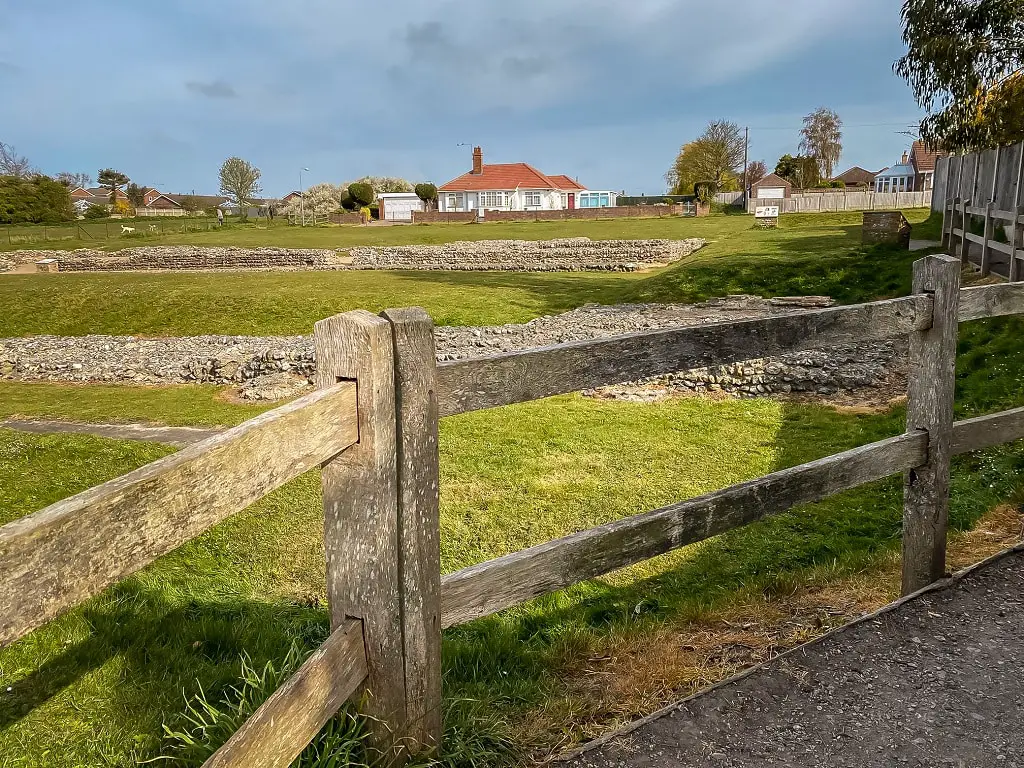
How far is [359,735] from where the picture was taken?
2328 millimetres

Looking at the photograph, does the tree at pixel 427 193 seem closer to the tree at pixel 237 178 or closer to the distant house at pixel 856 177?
the tree at pixel 237 178

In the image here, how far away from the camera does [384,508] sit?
7.09 ft

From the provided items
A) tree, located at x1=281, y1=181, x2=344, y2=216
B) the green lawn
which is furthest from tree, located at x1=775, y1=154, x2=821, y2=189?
the green lawn

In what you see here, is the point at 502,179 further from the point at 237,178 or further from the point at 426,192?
the point at 237,178

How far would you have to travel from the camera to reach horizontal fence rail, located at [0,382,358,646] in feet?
4.23

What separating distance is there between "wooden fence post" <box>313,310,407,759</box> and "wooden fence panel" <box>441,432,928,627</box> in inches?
9.5

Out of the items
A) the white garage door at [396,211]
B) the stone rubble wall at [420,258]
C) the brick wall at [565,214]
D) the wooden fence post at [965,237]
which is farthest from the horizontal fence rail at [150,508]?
the white garage door at [396,211]

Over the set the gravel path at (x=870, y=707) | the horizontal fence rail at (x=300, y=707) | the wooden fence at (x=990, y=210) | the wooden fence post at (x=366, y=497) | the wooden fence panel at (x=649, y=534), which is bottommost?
the gravel path at (x=870, y=707)

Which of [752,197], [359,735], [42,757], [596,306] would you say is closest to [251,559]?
[42,757]

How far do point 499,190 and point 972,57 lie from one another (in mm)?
68177

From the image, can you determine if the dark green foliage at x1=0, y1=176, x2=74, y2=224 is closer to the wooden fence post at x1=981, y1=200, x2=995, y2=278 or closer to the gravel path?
the wooden fence post at x1=981, y1=200, x2=995, y2=278

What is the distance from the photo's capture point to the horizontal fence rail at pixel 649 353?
2.41m

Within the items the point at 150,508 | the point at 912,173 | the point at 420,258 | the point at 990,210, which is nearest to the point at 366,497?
the point at 150,508

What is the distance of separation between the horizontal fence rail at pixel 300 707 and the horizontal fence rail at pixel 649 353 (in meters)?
0.73
